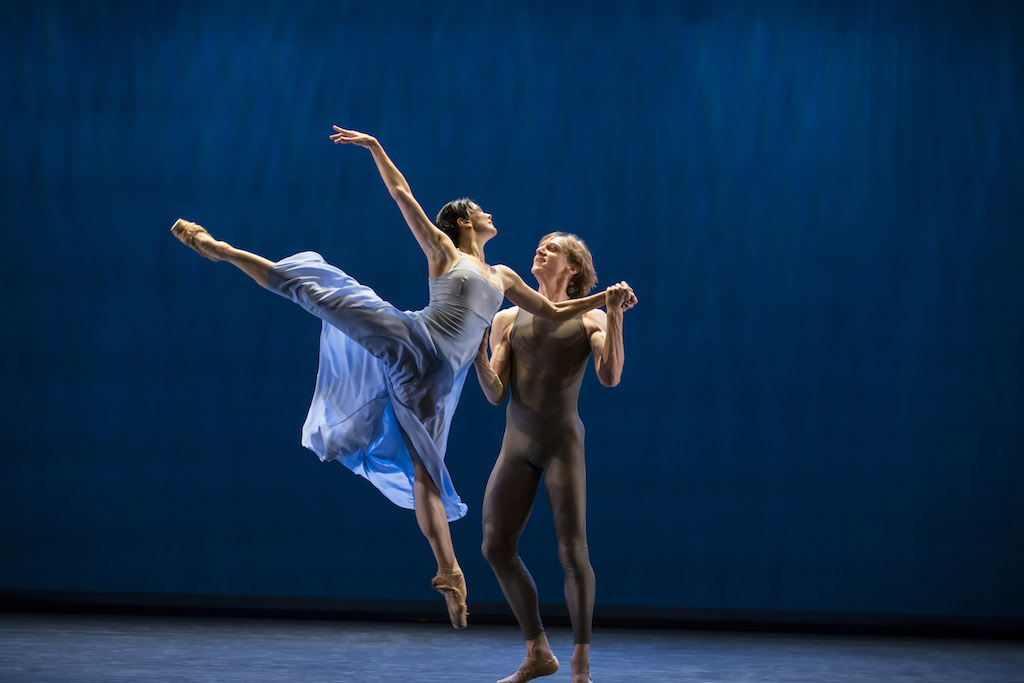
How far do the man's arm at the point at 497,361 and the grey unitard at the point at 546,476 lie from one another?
0.25 feet

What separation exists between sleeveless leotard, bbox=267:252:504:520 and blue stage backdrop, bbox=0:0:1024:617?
1.68 m

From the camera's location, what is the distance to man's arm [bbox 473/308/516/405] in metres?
3.62

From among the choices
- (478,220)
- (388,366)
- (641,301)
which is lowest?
(388,366)

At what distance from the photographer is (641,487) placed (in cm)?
514

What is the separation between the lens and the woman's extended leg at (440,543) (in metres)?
3.23

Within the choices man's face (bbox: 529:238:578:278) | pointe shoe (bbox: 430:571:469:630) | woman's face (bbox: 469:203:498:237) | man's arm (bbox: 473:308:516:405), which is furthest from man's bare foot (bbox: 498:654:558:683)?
woman's face (bbox: 469:203:498:237)

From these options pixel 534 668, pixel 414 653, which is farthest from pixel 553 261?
pixel 414 653

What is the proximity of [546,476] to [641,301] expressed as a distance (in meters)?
1.76

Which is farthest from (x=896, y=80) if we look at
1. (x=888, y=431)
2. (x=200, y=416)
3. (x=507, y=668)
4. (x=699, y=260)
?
(x=200, y=416)

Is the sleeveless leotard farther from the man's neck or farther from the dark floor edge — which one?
the dark floor edge

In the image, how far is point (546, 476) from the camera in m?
3.60

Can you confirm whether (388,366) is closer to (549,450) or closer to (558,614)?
(549,450)

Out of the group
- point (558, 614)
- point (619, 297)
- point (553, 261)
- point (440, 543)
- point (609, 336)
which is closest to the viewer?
point (440, 543)

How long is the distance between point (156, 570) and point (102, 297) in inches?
55.8
